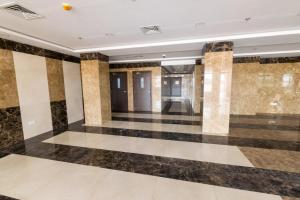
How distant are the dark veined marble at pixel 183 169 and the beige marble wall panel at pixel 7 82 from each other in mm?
1205

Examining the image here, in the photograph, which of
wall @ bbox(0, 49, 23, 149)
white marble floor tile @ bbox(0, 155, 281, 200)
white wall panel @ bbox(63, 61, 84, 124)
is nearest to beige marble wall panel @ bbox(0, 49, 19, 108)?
wall @ bbox(0, 49, 23, 149)

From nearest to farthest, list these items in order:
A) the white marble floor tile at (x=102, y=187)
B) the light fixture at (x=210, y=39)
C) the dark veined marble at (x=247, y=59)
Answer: the white marble floor tile at (x=102, y=187) → the light fixture at (x=210, y=39) → the dark veined marble at (x=247, y=59)

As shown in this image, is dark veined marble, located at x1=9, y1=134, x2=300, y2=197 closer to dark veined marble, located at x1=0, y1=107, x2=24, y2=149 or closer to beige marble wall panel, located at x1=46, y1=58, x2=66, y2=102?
dark veined marble, located at x1=0, y1=107, x2=24, y2=149

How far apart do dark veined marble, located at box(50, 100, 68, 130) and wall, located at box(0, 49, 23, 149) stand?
3.41 feet

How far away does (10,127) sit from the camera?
11.4 ft

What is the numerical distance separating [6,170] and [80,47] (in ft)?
11.0

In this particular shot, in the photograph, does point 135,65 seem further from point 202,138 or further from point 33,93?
point 202,138

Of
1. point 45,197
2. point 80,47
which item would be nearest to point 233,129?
point 45,197

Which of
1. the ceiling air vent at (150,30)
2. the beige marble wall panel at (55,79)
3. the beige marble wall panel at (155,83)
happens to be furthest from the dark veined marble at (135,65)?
the ceiling air vent at (150,30)

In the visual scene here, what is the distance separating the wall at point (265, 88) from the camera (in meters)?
6.02

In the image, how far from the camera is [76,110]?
222 inches

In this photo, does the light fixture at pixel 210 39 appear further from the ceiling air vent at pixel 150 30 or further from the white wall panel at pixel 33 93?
the white wall panel at pixel 33 93

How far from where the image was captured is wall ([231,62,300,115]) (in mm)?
6023

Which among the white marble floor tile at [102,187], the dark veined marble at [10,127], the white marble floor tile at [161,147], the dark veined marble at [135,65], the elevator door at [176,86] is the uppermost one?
the dark veined marble at [135,65]
